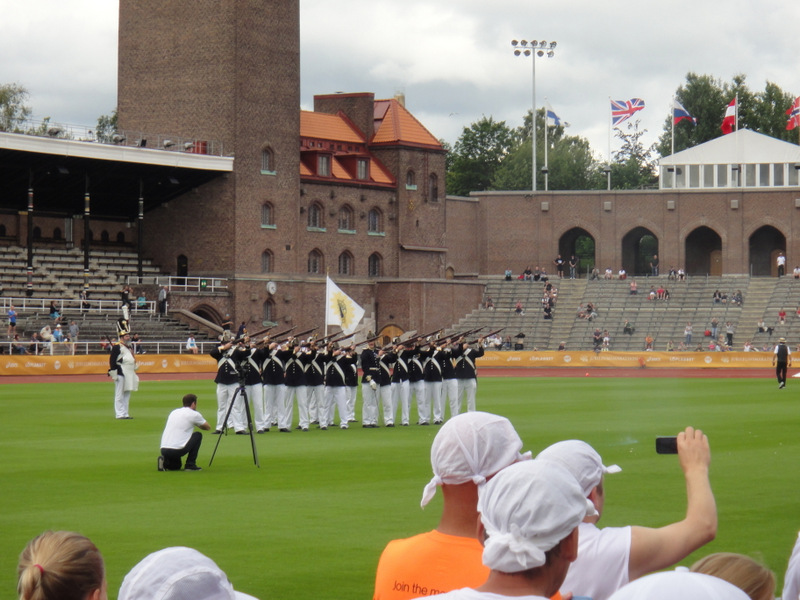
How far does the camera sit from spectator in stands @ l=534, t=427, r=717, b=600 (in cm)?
468

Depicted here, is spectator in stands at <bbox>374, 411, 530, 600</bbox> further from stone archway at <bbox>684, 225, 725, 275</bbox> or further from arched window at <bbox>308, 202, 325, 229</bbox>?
stone archway at <bbox>684, 225, 725, 275</bbox>

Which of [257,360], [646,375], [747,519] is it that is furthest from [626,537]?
[646,375]

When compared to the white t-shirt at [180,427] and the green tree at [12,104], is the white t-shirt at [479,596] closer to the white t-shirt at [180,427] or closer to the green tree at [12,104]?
the white t-shirt at [180,427]

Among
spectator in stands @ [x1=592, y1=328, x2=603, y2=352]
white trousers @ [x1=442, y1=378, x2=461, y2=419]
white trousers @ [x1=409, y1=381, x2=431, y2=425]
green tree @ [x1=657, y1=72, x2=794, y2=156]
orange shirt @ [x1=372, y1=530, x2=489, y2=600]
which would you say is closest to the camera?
orange shirt @ [x1=372, y1=530, x2=489, y2=600]

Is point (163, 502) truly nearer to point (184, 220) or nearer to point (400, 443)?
point (400, 443)

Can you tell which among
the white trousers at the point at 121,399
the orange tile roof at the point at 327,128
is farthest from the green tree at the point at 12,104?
the white trousers at the point at 121,399

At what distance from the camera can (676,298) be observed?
2980 inches

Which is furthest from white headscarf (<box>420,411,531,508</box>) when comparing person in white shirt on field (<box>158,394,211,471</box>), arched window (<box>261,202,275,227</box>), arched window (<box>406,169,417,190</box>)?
arched window (<box>406,169,417,190</box>)

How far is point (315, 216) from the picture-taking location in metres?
72.2

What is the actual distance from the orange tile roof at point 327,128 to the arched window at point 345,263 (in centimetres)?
718

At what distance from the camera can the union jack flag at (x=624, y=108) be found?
7819 centimetres

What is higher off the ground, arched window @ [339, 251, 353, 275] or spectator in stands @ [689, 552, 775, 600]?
arched window @ [339, 251, 353, 275]

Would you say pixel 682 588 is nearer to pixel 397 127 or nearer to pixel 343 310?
pixel 343 310

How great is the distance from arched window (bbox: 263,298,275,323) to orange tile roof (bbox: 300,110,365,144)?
11627 mm
